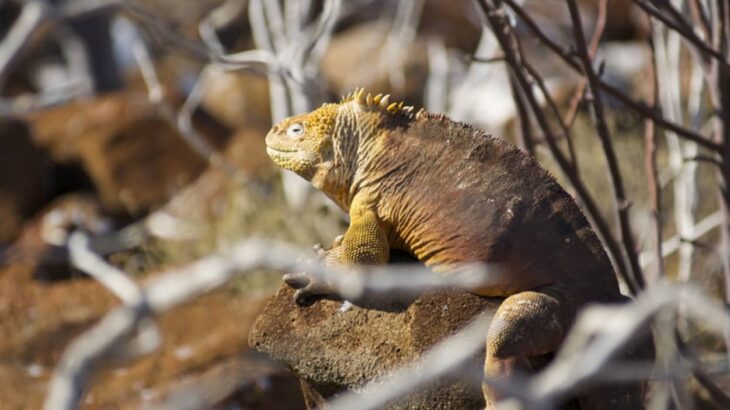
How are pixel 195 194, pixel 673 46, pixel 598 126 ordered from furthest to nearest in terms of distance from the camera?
pixel 195 194
pixel 673 46
pixel 598 126

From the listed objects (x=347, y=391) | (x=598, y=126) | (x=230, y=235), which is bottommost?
(x=230, y=235)

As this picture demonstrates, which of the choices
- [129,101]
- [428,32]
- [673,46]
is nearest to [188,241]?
[129,101]

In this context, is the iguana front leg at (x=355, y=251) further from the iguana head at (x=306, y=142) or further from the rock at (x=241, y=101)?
the rock at (x=241, y=101)

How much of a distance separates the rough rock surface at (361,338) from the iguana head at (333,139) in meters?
0.50

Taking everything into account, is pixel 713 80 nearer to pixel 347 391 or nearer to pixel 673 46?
pixel 673 46

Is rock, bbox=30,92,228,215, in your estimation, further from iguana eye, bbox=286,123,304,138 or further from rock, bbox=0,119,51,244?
iguana eye, bbox=286,123,304,138

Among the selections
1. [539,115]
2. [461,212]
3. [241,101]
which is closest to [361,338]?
[461,212]

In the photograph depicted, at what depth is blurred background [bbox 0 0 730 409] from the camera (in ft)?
15.9

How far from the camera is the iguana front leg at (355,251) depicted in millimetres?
4047

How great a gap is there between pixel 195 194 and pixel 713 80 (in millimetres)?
8053

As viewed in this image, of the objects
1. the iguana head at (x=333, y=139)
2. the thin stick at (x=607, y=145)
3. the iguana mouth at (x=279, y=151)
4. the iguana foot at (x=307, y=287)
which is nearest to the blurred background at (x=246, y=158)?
the thin stick at (x=607, y=145)

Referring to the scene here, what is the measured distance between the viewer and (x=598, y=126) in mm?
4418

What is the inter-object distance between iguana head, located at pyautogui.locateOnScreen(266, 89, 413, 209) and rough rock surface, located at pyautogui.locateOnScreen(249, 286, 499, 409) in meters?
0.50

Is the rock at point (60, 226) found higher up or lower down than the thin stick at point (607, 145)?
lower down
